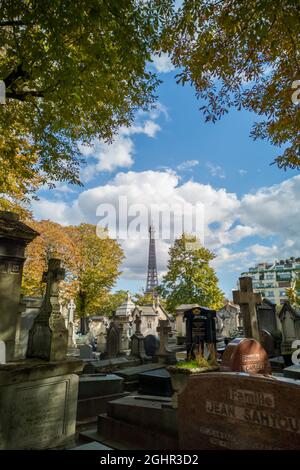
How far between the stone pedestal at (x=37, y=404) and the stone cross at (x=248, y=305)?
4466 mm

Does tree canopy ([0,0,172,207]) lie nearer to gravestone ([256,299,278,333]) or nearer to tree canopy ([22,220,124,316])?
gravestone ([256,299,278,333])

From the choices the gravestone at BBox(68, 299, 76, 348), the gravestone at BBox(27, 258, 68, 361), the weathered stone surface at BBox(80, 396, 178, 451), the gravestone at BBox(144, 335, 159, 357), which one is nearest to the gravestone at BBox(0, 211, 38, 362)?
the gravestone at BBox(27, 258, 68, 361)

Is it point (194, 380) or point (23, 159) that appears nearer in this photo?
point (194, 380)

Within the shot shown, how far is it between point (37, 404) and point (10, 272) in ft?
10.5

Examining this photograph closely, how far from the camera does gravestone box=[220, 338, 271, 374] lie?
4.96 m

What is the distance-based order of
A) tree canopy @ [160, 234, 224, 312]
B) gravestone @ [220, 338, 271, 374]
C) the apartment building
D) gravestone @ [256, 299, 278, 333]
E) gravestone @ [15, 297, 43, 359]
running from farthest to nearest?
the apartment building
tree canopy @ [160, 234, 224, 312]
gravestone @ [256, 299, 278, 333]
gravestone @ [15, 297, 43, 359]
gravestone @ [220, 338, 271, 374]

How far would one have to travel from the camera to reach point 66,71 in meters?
4.62

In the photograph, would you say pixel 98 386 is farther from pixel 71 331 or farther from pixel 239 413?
pixel 71 331

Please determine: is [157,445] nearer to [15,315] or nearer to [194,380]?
[194,380]

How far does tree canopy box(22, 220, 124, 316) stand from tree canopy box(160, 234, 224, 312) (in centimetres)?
633

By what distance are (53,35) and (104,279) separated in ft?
82.8

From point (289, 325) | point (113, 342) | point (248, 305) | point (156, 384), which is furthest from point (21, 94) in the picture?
point (289, 325)
